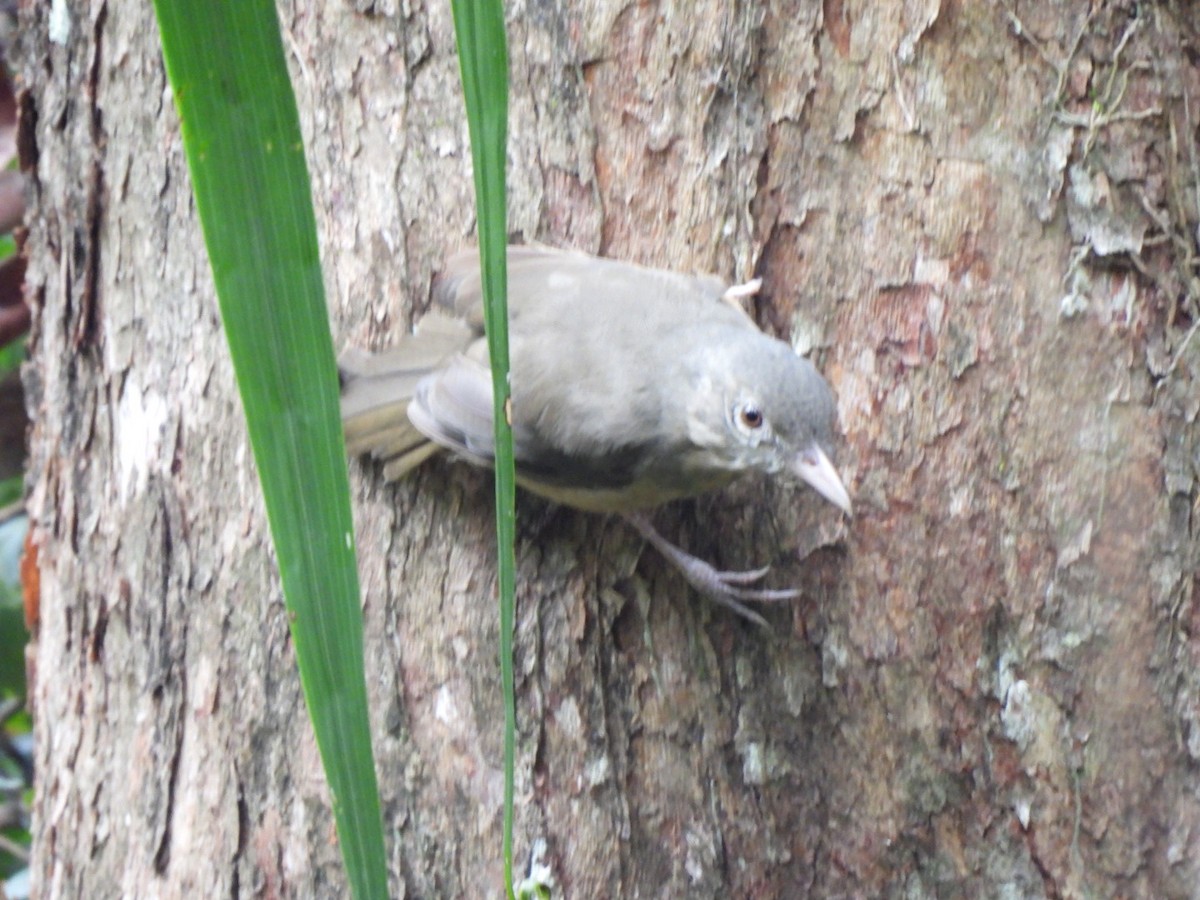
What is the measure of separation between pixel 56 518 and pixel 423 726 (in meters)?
1.28

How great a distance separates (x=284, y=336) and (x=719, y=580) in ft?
5.31

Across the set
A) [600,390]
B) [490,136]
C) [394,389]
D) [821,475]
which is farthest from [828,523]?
[490,136]

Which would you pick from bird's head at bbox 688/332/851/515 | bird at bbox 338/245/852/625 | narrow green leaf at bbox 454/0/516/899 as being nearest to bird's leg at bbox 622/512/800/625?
bird at bbox 338/245/852/625

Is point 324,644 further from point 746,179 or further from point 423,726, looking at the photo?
point 746,179

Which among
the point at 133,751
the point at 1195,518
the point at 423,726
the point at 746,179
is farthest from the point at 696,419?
the point at 133,751

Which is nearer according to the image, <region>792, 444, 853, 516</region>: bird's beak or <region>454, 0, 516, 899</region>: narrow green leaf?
<region>454, 0, 516, 899</region>: narrow green leaf

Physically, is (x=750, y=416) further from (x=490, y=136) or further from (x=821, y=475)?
(x=490, y=136)

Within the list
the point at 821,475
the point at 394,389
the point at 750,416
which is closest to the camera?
the point at 821,475

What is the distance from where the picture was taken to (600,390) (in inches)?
107

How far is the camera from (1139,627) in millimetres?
2457

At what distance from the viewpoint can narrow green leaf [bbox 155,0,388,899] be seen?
858 mm

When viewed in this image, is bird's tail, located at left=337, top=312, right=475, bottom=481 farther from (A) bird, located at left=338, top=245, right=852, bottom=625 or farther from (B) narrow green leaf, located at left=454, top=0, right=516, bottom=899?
(B) narrow green leaf, located at left=454, top=0, right=516, bottom=899

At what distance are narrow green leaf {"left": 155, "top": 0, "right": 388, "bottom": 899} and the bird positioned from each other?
5.01ft

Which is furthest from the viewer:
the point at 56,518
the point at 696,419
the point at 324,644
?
the point at 56,518
